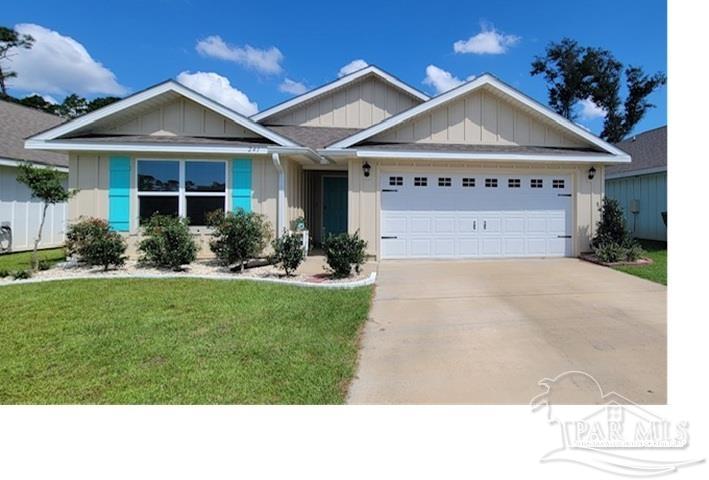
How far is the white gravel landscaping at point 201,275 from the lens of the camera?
707 centimetres

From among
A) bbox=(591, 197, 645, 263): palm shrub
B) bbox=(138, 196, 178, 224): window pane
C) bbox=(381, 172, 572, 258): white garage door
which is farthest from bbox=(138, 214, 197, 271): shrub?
bbox=(591, 197, 645, 263): palm shrub

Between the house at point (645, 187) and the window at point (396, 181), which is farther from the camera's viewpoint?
the house at point (645, 187)

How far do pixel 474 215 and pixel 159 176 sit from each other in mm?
7852

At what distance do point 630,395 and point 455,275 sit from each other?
4.80 metres

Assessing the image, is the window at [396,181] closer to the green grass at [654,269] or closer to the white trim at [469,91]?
the white trim at [469,91]

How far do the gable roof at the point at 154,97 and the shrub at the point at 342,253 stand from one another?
301 cm

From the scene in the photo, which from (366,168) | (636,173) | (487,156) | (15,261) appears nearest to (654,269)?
(487,156)

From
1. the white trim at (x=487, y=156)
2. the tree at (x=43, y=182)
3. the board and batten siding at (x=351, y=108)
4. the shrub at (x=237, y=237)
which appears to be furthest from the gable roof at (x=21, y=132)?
the white trim at (x=487, y=156)

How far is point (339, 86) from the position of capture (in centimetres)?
1335

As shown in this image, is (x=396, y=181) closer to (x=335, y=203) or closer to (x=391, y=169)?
(x=391, y=169)

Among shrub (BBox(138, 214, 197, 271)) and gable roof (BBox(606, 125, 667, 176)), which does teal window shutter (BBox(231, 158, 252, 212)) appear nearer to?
shrub (BBox(138, 214, 197, 271))

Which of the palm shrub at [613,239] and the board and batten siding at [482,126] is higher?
the board and batten siding at [482,126]
